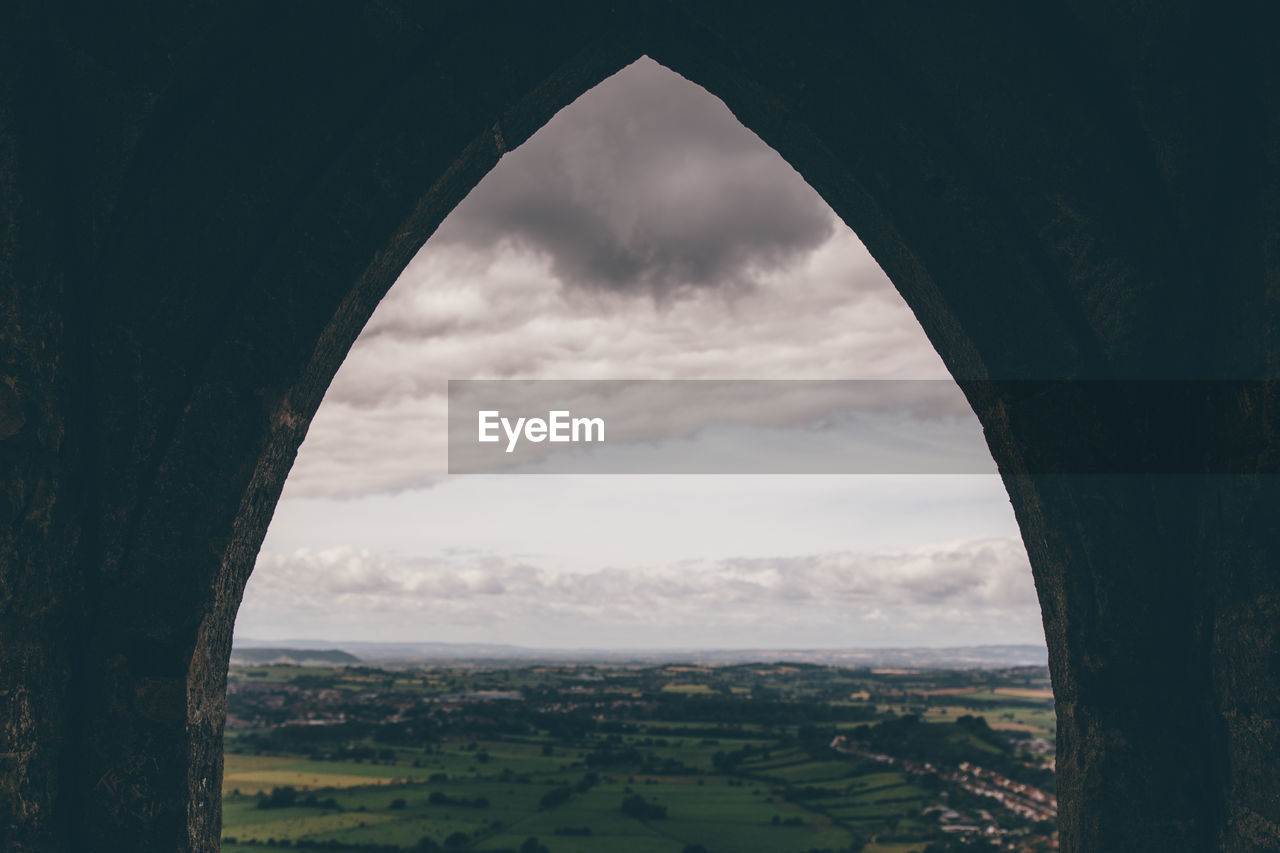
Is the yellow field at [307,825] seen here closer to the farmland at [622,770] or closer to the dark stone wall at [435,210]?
the farmland at [622,770]

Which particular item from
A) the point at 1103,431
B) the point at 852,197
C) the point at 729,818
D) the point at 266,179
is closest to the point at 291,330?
the point at 266,179

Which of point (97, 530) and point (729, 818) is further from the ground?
point (97, 530)

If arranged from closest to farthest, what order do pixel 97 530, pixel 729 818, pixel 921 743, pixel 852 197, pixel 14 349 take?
pixel 14 349
pixel 97 530
pixel 852 197
pixel 729 818
pixel 921 743

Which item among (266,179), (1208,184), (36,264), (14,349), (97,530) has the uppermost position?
(266,179)

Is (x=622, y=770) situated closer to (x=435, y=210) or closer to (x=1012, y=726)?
(x=1012, y=726)

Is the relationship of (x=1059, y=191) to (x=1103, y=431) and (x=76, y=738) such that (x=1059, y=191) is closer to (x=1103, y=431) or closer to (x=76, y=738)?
(x=1103, y=431)

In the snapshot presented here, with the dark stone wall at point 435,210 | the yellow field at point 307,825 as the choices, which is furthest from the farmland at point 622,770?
the dark stone wall at point 435,210

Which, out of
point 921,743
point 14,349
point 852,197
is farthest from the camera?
point 921,743

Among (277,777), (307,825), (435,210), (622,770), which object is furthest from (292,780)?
(435,210)
